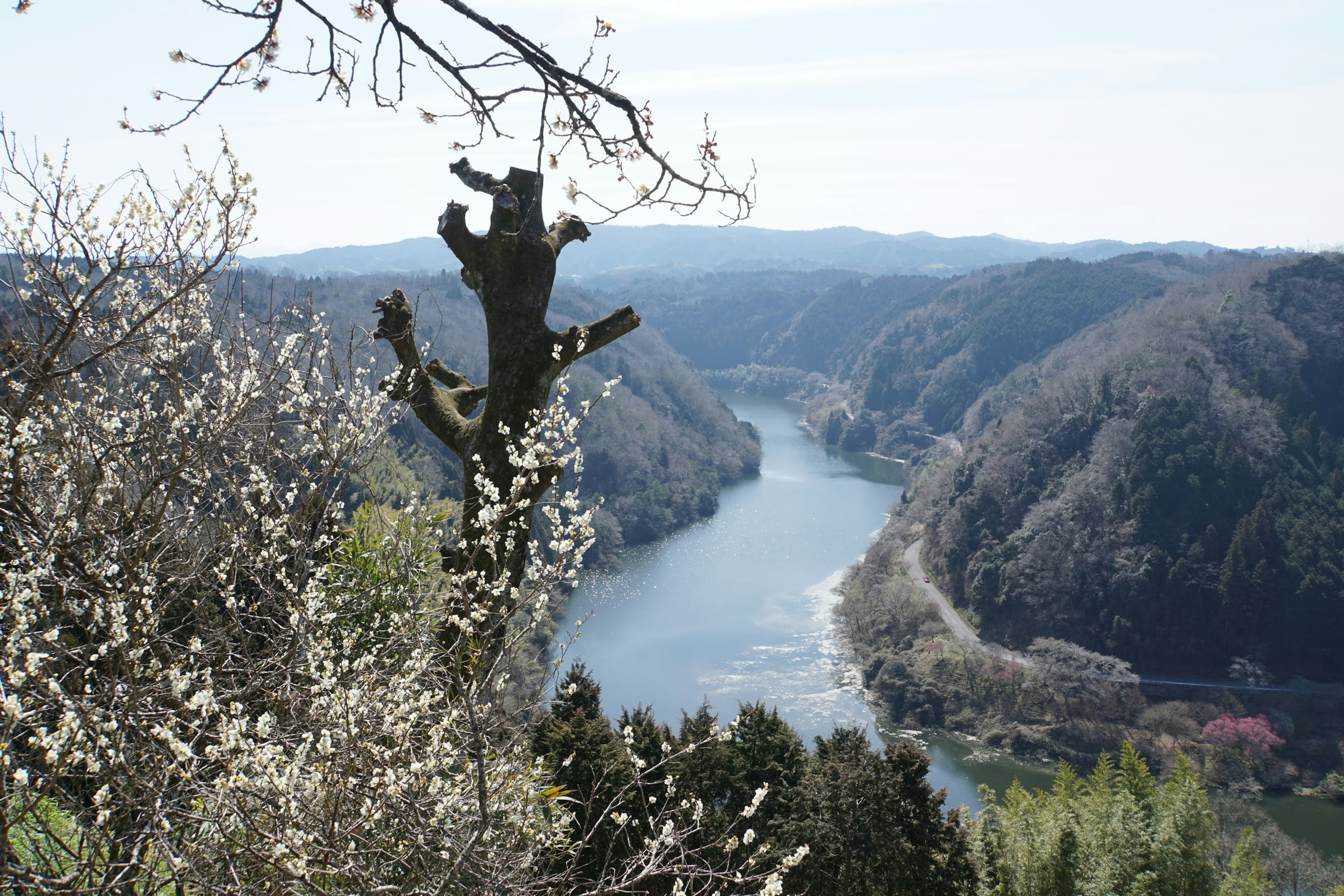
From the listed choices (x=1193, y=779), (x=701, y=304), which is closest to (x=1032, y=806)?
(x=1193, y=779)

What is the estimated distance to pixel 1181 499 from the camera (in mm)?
30141

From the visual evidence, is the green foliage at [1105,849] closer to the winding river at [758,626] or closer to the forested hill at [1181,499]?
the winding river at [758,626]

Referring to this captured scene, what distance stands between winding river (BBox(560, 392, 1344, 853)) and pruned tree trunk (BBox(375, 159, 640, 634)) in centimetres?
1240

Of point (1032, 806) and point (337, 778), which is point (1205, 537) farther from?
point (337, 778)

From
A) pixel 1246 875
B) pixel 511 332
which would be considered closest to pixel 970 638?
pixel 1246 875

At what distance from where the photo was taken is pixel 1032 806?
11625 mm

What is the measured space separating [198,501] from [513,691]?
17.0 meters

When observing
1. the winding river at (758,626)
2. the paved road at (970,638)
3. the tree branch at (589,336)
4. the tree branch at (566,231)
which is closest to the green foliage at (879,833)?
the tree branch at (589,336)

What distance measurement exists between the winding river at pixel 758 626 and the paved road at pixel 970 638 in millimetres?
2890

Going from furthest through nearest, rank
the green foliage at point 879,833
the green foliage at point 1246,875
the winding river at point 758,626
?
the winding river at point 758,626, the green foliage at point 1246,875, the green foliage at point 879,833

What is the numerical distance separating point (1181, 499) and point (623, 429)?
27521 mm

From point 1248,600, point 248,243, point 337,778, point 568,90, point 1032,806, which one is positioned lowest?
point 1248,600

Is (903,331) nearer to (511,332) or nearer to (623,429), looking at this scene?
(623,429)

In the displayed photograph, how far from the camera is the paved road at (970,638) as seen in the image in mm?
25703
